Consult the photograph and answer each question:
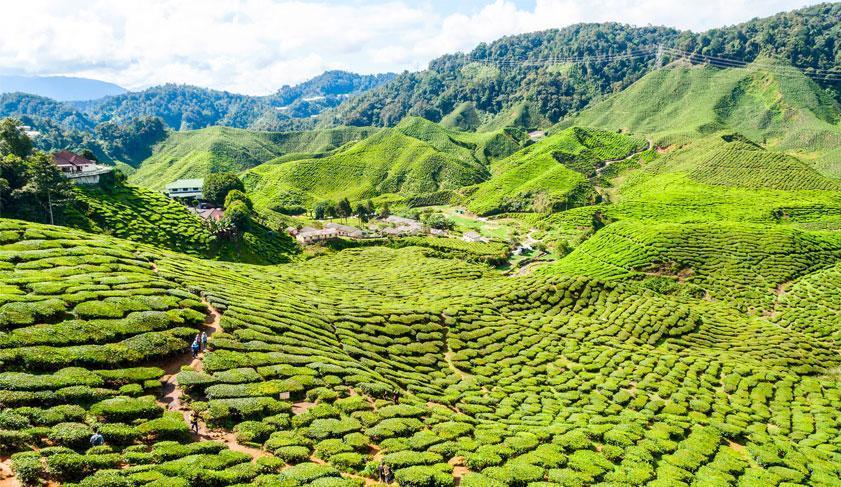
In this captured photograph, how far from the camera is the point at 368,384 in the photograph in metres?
33.2

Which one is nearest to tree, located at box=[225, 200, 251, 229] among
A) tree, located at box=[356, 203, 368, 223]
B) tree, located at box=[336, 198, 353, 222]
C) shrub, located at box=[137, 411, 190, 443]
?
tree, located at box=[356, 203, 368, 223]

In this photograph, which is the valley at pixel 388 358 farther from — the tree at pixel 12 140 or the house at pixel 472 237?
the house at pixel 472 237

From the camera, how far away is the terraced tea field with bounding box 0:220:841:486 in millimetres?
23078

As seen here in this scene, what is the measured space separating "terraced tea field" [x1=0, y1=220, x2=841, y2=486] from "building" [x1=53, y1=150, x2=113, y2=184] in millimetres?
51052


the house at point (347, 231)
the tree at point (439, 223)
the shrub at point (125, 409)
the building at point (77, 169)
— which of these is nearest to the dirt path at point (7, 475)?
the shrub at point (125, 409)

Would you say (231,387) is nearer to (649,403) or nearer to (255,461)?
(255,461)

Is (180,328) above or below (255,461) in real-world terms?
above

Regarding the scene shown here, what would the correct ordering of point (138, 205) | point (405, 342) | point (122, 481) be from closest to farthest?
1. point (122, 481)
2. point (405, 342)
3. point (138, 205)

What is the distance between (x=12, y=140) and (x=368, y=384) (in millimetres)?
93957

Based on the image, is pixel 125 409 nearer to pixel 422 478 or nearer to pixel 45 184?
pixel 422 478

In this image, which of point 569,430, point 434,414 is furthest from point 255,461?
point 569,430

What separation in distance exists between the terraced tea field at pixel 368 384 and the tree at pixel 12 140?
5028 centimetres

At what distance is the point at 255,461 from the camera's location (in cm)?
2286

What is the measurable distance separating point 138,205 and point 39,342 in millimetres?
76989
